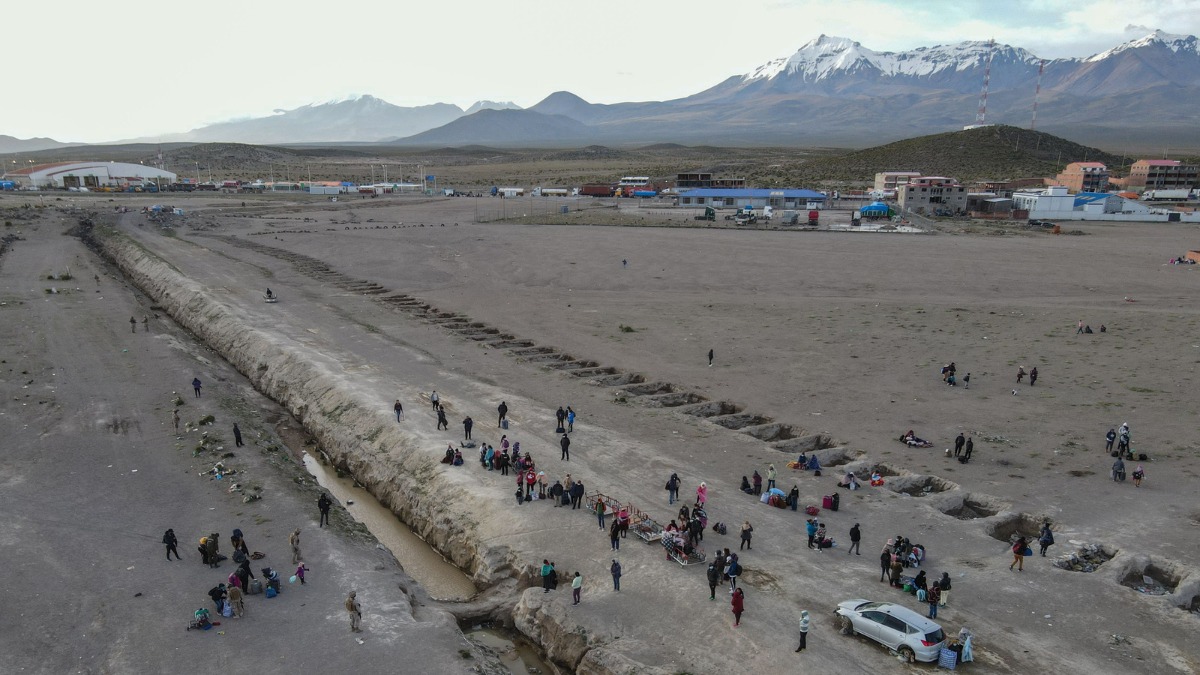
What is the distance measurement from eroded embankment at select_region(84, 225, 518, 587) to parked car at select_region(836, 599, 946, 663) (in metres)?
9.00

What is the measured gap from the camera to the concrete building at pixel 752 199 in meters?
120

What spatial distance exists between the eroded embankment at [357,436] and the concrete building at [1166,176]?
6375 inches

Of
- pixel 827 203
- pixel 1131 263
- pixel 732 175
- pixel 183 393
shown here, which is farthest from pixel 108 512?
pixel 732 175

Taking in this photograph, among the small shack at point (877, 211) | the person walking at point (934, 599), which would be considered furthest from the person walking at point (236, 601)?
the small shack at point (877, 211)

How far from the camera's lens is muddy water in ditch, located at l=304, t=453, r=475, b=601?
70.4 ft

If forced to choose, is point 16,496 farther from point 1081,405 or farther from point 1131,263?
point 1131,263

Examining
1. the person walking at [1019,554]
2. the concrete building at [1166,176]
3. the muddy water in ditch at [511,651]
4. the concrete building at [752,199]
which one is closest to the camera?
the muddy water in ditch at [511,651]

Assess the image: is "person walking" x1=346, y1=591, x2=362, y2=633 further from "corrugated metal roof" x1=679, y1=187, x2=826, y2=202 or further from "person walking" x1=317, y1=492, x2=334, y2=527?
"corrugated metal roof" x1=679, y1=187, x2=826, y2=202

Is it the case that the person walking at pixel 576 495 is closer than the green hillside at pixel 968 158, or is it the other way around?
the person walking at pixel 576 495

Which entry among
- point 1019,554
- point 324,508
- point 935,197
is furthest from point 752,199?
point 324,508

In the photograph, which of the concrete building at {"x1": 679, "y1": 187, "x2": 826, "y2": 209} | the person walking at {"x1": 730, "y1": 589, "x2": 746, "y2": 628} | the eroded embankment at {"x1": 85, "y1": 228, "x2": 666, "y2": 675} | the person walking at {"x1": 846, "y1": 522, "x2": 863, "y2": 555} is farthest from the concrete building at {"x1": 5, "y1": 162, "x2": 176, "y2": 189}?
the person walking at {"x1": 730, "y1": 589, "x2": 746, "y2": 628}

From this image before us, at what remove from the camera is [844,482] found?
80.6 feet

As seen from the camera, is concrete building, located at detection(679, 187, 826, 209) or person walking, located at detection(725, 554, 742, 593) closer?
person walking, located at detection(725, 554, 742, 593)

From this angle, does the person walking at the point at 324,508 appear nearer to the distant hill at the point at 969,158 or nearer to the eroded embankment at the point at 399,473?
the eroded embankment at the point at 399,473
